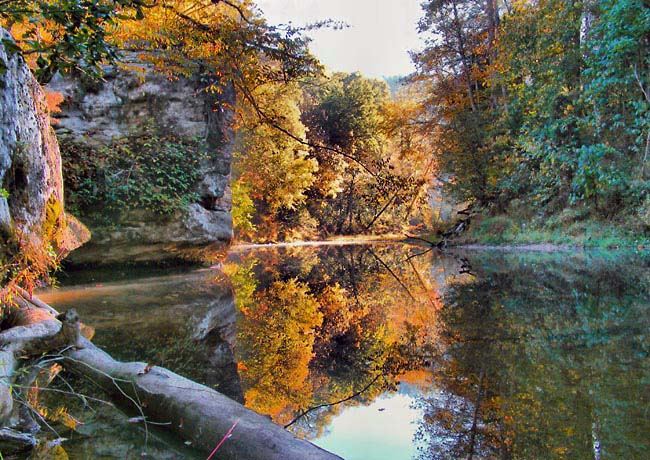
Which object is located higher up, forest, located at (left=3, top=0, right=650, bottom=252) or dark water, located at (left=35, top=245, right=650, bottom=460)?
forest, located at (left=3, top=0, right=650, bottom=252)

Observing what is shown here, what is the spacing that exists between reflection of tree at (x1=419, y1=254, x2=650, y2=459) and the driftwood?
2.52 feet

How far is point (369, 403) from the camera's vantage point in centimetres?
279

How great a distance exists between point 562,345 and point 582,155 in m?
9.60

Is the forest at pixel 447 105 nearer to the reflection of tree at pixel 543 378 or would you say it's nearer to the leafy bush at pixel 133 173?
the leafy bush at pixel 133 173

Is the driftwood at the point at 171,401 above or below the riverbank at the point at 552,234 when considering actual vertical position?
above

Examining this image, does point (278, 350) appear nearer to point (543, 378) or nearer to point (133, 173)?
point (543, 378)

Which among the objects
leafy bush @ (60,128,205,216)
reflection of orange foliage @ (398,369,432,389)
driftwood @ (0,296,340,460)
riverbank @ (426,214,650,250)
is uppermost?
leafy bush @ (60,128,205,216)

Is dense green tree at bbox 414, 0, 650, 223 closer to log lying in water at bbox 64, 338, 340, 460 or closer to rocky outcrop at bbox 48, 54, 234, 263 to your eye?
rocky outcrop at bbox 48, 54, 234, 263

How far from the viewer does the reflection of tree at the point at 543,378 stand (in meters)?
2.12

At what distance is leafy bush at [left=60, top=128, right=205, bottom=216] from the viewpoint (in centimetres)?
920

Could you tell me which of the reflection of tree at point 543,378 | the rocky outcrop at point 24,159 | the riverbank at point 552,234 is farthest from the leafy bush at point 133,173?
the riverbank at point 552,234

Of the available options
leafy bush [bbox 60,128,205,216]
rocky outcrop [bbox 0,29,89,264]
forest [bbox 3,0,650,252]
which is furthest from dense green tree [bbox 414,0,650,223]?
rocky outcrop [bbox 0,29,89,264]

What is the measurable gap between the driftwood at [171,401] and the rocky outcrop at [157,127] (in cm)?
602

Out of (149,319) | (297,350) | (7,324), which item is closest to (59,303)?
(149,319)
